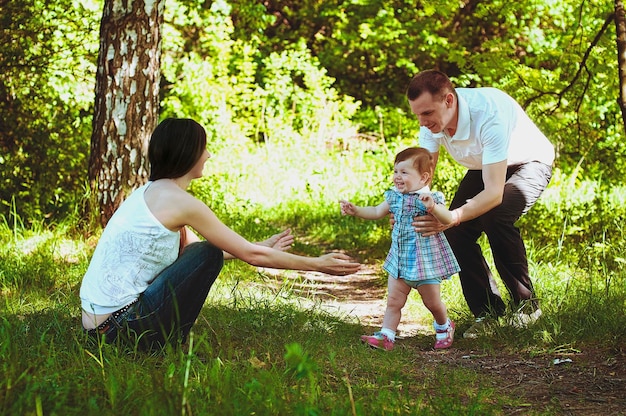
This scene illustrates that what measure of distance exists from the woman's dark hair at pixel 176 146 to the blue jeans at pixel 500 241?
5.94 feet

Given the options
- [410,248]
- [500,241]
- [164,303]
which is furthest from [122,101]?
[500,241]

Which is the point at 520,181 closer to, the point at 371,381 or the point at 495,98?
the point at 495,98

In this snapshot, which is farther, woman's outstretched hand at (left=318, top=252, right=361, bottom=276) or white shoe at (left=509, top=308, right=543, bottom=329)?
white shoe at (left=509, top=308, right=543, bottom=329)

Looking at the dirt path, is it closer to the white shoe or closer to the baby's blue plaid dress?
the white shoe

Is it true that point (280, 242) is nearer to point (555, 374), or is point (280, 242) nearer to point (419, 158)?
point (419, 158)

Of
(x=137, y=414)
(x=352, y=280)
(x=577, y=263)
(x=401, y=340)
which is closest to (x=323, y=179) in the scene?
(x=352, y=280)

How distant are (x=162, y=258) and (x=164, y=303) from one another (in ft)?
0.76

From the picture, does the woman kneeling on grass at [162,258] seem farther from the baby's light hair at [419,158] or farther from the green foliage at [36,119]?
the green foliage at [36,119]

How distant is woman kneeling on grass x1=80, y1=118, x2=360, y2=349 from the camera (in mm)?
3730

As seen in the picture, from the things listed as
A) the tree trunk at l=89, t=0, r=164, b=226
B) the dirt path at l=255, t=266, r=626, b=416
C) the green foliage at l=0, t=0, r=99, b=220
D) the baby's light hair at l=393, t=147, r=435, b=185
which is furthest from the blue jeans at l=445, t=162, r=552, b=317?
the green foliage at l=0, t=0, r=99, b=220

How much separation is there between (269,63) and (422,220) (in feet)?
32.2

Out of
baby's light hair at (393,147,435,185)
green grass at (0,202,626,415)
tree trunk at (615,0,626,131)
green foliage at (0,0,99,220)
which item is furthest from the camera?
green foliage at (0,0,99,220)

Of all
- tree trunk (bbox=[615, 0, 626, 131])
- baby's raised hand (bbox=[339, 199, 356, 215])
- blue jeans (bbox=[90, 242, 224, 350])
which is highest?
tree trunk (bbox=[615, 0, 626, 131])

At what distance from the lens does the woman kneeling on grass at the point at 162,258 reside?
3.73 m
